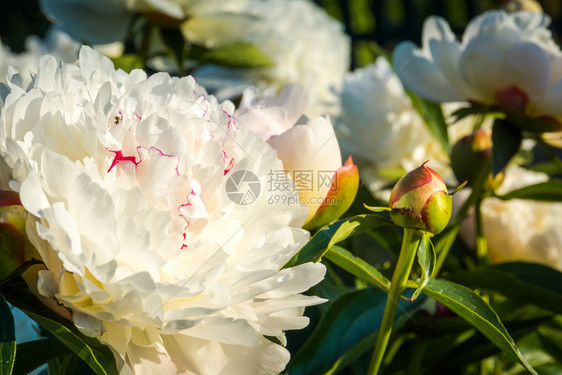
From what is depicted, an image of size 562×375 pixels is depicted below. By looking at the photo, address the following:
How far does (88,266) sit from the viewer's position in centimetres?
21

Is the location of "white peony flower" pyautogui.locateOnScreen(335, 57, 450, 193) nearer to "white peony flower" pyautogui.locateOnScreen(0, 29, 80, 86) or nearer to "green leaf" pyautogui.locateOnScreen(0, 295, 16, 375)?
"white peony flower" pyautogui.locateOnScreen(0, 29, 80, 86)

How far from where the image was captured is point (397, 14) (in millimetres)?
2326

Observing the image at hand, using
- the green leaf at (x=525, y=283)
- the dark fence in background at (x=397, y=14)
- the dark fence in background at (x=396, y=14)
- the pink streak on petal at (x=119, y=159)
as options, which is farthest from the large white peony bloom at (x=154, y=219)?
the dark fence in background at (x=397, y=14)

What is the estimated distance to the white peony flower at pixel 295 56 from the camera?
67 cm

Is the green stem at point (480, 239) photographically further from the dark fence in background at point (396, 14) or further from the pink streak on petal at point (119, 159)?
the dark fence in background at point (396, 14)

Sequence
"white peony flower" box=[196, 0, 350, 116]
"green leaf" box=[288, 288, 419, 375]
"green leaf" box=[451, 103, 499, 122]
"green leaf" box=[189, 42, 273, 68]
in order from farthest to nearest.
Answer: "white peony flower" box=[196, 0, 350, 116]
"green leaf" box=[189, 42, 273, 68]
"green leaf" box=[451, 103, 499, 122]
"green leaf" box=[288, 288, 419, 375]

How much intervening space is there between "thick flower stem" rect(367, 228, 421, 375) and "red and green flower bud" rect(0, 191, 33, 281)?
0.52ft

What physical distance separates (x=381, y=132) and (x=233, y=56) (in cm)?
16

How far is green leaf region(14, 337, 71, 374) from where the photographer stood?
263 mm

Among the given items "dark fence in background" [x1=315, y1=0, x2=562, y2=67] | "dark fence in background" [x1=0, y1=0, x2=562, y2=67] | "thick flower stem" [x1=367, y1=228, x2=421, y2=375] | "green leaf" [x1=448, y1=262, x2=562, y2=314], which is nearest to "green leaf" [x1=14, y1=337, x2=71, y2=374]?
"thick flower stem" [x1=367, y1=228, x2=421, y2=375]

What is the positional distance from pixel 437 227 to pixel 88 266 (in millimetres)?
142

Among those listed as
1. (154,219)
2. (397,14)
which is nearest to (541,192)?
(154,219)

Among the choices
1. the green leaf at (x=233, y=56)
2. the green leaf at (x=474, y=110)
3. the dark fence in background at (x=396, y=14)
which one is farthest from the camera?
the dark fence in background at (x=396, y=14)

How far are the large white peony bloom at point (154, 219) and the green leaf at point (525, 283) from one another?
6.6 inches
